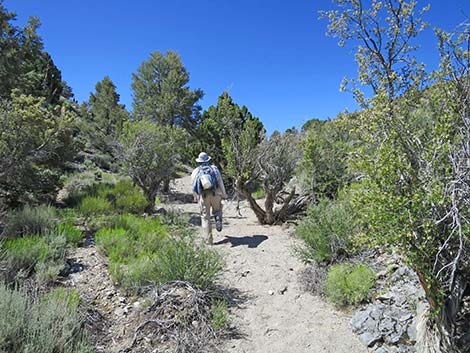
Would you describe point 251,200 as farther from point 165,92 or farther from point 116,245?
point 165,92

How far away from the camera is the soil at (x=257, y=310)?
9.70ft

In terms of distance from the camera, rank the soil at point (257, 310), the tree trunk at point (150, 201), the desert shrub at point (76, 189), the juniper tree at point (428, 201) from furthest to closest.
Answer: the tree trunk at point (150, 201) → the desert shrub at point (76, 189) → the soil at point (257, 310) → the juniper tree at point (428, 201)

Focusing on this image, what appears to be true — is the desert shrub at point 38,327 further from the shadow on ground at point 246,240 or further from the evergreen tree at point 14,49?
the evergreen tree at point 14,49

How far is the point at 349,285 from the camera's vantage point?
352cm

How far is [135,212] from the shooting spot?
7.99m

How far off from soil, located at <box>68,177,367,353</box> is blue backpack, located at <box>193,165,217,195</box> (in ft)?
5.22

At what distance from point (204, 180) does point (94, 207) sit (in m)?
3.09

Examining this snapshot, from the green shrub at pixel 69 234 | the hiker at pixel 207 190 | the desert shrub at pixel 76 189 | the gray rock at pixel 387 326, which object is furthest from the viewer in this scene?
the desert shrub at pixel 76 189

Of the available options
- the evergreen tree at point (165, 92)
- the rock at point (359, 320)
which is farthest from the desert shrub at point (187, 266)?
the evergreen tree at point (165, 92)

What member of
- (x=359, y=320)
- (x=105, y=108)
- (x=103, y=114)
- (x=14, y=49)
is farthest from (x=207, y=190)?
(x=105, y=108)

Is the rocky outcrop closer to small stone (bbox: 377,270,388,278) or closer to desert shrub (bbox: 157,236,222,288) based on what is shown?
small stone (bbox: 377,270,388,278)

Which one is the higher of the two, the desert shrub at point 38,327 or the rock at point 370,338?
the desert shrub at point 38,327

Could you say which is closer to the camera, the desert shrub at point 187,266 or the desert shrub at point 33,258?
the desert shrub at point 33,258

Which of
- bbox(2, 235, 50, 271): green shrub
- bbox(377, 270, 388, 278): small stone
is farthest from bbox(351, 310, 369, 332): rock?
bbox(2, 235, 50, 271): green shrub
